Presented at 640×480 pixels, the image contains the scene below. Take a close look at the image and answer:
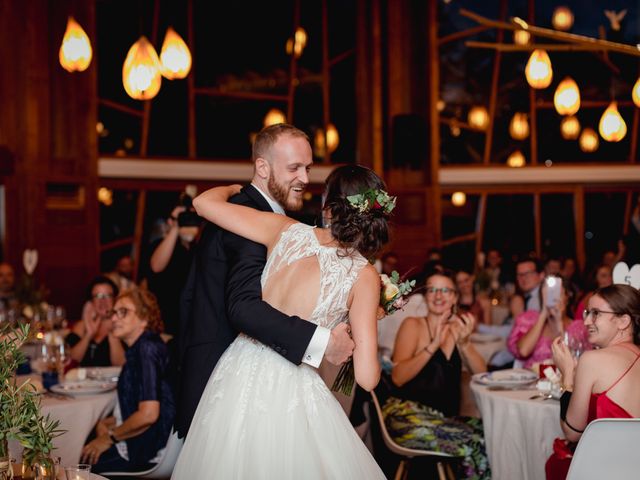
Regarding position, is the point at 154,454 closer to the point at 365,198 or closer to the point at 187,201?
the point at 187,201

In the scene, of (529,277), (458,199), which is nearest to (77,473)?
(529,277)

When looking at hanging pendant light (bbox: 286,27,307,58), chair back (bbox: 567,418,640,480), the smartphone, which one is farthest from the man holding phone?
hanging pendant light (bbox: 286,27,307,58)

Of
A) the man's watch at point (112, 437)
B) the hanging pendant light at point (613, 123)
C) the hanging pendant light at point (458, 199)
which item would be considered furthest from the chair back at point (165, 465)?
the hanging pendant light at point (458, 199)

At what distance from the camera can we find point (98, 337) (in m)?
5.59

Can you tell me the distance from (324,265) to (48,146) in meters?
8.56

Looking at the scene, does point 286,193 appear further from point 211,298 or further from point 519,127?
point 519,127

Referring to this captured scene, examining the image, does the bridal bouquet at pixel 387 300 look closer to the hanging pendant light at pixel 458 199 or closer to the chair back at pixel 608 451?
the chair back at pixel 608 451

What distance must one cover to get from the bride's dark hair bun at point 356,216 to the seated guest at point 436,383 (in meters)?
2.10

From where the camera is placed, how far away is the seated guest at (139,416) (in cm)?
398

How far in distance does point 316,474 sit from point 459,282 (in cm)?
537

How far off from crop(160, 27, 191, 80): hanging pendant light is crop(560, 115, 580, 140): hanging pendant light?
25.1 feet

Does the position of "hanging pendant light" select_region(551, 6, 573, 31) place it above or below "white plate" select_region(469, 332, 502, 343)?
above

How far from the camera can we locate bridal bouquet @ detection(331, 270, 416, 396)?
271 centimetres

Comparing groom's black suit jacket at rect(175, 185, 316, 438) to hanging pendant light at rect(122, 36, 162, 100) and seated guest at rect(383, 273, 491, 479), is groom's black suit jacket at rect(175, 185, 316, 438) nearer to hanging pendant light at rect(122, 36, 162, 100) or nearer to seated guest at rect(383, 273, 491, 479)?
seated guest at rect(383, 273, 491, 479)
